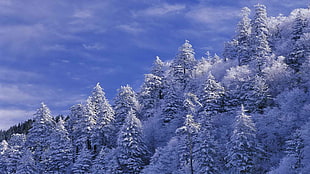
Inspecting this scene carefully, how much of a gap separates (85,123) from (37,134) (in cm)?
1201

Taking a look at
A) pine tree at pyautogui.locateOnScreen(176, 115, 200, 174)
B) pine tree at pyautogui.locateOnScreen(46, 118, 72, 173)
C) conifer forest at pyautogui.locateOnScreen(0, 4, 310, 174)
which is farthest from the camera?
pine tree at pyautogui.locateOnScreen(46, 118, 72, 173)

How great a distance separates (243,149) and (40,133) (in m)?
48.4

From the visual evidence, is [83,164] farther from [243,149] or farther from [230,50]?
[230,50]

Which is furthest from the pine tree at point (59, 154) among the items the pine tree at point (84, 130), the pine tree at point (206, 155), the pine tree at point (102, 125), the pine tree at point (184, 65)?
the pine tree at point (206, 155)

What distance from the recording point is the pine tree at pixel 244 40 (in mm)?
75094

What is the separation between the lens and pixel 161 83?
78.5 m

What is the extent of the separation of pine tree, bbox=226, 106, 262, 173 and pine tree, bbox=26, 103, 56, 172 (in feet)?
146

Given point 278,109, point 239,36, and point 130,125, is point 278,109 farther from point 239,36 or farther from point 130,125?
point 239,36

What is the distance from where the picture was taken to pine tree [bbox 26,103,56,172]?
72562 millimetres

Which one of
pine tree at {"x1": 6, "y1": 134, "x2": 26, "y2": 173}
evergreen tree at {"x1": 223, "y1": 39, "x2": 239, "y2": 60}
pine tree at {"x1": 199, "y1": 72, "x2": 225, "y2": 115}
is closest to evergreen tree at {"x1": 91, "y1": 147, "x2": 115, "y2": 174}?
pine tree at {"x1": 199, "y1": 72, "x2": 225, "y2": 115}

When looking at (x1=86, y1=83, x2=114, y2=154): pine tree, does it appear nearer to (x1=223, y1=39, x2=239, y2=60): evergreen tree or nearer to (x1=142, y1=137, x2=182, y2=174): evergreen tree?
(x1=142, y1=137, x2=182, y2=174): evergreen tree

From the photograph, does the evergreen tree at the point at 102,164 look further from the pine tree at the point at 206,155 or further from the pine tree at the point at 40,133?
the pine tree at the point at 206,155

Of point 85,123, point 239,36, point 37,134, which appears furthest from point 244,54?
point 37,134

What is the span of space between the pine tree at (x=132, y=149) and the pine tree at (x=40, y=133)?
74.3 ft
